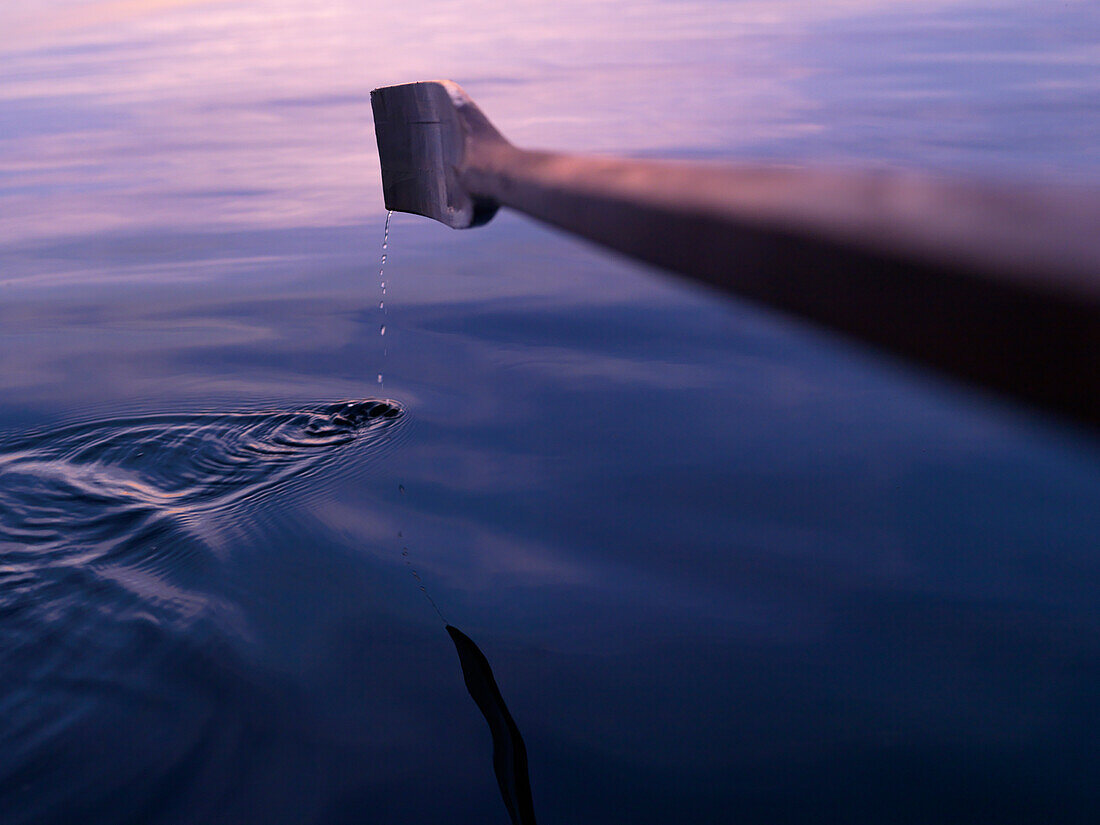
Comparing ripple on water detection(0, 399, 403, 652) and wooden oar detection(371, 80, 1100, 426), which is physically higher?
wooden oar detection(371, 80, 1100, 426)

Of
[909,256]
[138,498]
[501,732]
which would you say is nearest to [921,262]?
[909,256]

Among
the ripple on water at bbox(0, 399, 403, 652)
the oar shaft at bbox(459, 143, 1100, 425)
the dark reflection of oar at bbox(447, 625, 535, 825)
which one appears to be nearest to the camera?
the oar shaft at bbox(459, 143, 1100, 425)

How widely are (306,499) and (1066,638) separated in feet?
9.37

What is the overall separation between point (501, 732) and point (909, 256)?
73.5 inches

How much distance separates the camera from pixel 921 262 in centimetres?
58

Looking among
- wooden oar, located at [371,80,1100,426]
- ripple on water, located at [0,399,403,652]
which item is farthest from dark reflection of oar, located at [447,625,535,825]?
wooden oar, located at [371,80,1100,426]

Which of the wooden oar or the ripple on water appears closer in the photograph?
the wooden oar

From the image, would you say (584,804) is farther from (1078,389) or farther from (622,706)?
(1078,389)

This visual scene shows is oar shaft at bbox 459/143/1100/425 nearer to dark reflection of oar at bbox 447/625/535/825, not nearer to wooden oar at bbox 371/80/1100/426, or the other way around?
wooden oar at bbox 371/80/1100/426

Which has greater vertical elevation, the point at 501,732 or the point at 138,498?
the point at 138,498

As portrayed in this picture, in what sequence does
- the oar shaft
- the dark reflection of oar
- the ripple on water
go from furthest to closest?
the ripple on water, the dark reflection of oar, the oar shaft

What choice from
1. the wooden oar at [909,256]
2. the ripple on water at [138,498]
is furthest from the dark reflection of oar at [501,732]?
the wooden oar at [909,256]

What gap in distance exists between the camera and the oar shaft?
0.50m

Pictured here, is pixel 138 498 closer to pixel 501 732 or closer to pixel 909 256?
pixel 501 732
